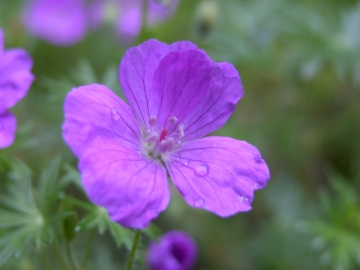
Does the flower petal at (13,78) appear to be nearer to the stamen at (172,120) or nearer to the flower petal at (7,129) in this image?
the flower petal at (7,129)

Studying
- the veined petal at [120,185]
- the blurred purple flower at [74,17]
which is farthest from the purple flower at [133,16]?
the veined petal at [120,185]

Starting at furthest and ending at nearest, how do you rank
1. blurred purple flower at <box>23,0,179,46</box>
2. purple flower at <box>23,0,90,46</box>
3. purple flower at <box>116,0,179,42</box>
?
purple flower at <box>23,0,90,46</box>
blurred purple flower at <box>23,0,179,46</box>
purple flower at <box>116,0,179,42</box>

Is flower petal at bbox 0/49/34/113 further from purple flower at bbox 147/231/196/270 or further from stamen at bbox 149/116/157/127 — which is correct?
purple flower at bbox 147/231/196/270

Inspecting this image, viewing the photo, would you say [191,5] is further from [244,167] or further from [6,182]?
[244,167]

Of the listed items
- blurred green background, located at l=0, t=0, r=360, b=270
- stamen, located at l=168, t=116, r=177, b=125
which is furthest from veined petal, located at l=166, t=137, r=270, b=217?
blurred green background, located at l=0, t=0, r=360, b=270

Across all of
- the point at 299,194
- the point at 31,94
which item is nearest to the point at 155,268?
the point at 299,194

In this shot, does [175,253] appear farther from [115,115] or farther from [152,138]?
[115,115]

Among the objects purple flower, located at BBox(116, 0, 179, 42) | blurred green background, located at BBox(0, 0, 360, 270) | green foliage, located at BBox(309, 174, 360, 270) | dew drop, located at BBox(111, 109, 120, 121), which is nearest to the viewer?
dew drop, located at BBox(111, 109, 120, 121)
